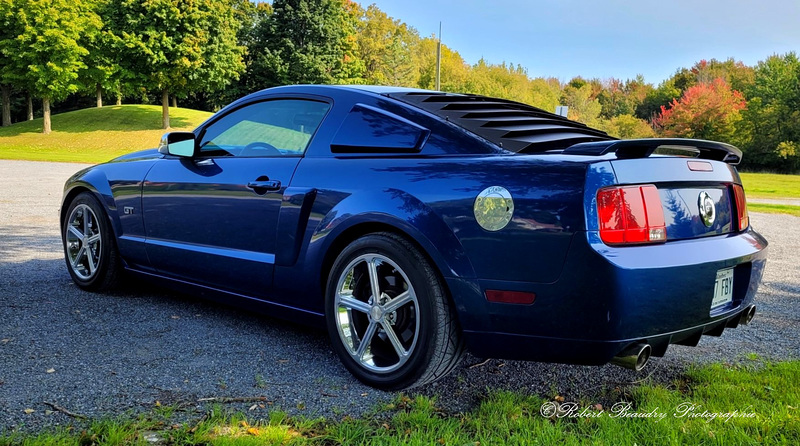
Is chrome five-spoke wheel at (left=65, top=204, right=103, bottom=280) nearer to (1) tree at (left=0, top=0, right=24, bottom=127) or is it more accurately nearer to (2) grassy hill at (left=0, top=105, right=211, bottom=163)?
(2) grassy hill at (left=0, top=105, right=211, bottom=163)

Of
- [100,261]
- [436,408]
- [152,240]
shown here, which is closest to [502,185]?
[436,408]

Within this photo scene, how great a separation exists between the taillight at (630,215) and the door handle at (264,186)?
1.78 m

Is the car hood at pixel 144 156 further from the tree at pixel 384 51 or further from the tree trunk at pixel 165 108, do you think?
the tree at pixel 384 51

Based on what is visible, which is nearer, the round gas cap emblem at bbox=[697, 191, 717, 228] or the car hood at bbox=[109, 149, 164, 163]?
the round gas cap emblem at bbox=[697, 191, 717, 228]

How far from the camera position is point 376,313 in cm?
308

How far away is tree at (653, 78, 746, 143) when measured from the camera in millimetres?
47844

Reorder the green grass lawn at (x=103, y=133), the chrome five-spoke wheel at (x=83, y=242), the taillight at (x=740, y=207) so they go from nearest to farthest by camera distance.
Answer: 1. the taillight at (x=740, y=207)
2. the chrome five-spoke wheel at (x=83, y=242)
3. the green grass lawn at (x=103, y=133)

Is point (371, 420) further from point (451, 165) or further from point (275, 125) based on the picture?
point (275, 125)

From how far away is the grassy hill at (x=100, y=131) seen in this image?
37.3 metres

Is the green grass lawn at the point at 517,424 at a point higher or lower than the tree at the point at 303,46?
lower

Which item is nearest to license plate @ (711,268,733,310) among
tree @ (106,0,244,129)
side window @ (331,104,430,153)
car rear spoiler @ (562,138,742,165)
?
car rear spoiler @ (562,138,742,165)

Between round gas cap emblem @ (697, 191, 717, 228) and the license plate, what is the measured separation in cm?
23

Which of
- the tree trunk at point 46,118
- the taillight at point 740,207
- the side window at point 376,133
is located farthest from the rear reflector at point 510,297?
the tree trunk at point 46,118

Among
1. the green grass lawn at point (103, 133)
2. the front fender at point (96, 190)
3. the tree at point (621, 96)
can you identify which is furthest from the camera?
the tree at point (621, 96)
